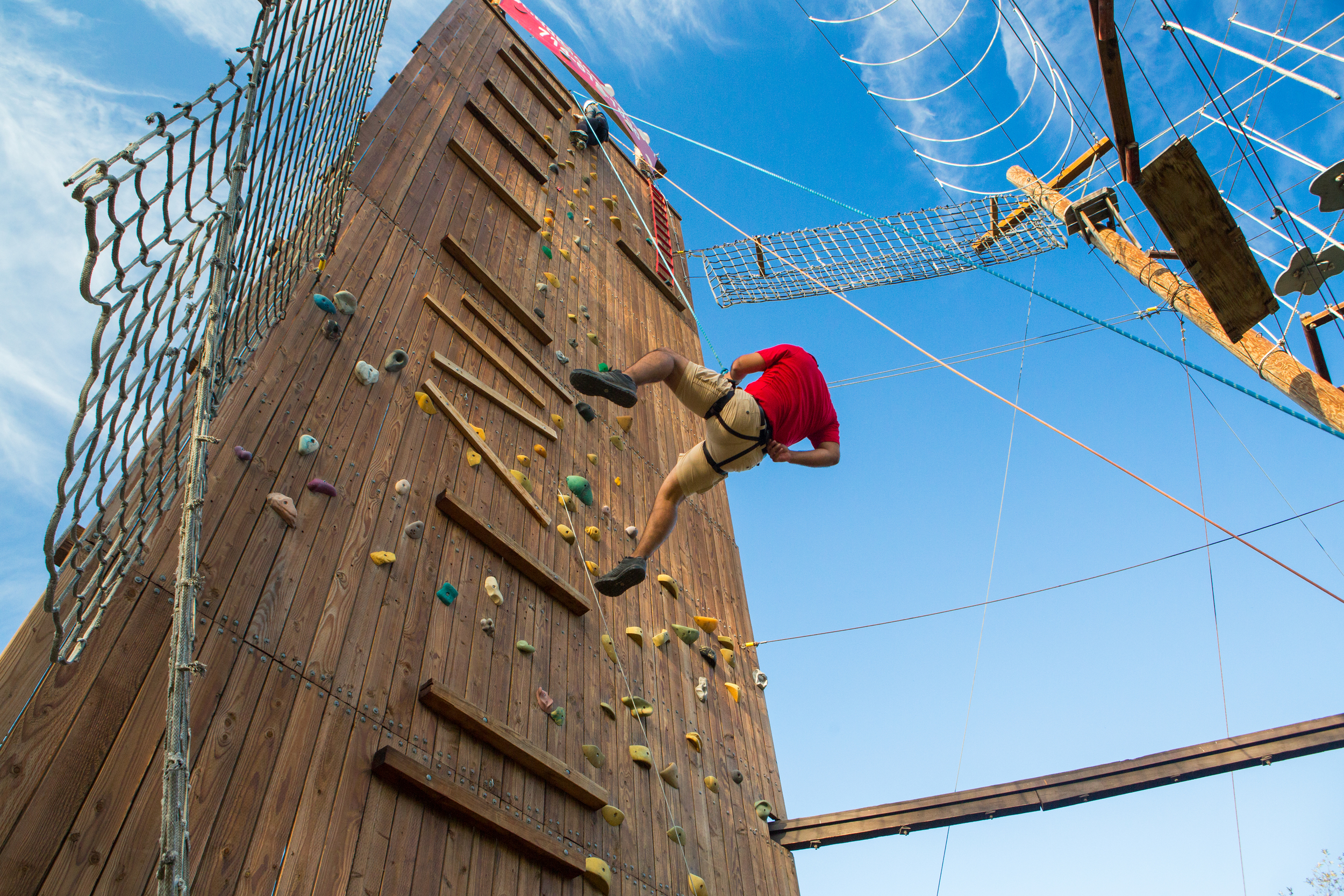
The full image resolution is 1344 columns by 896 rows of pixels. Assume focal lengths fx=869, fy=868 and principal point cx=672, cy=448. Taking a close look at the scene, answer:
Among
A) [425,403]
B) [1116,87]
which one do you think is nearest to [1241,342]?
[1116,87]

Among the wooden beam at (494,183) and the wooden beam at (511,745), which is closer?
the wooden beam at (511,745)

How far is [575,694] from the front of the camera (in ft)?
11.7

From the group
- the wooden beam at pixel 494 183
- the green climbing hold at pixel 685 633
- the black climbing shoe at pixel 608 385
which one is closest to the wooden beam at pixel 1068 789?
the green climbing hold at pixel 685 633

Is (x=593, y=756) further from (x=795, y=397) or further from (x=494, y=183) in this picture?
(x=494, y=183)

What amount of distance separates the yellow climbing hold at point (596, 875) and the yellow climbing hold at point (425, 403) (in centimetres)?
189

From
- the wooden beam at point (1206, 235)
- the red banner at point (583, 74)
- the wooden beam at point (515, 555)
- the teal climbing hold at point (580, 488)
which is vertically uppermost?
the red banner at point (583, 74)

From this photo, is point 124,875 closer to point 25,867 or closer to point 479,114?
point 25,867

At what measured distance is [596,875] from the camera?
9.87 feet

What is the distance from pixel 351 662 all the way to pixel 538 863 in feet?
2.99

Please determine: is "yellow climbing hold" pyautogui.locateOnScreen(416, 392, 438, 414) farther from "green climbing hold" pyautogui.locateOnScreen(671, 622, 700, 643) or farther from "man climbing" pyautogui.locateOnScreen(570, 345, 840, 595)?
"green climbing hold" pyautogui.locateOnScreen(671, 622, 700, 643)

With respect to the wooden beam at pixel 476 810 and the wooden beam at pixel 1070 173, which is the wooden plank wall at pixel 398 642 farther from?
the wooden beam at pixel 1070 173

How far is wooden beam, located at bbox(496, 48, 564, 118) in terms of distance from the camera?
7266mm

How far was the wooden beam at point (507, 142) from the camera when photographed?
599 cm

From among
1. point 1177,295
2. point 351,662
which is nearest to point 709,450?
point 351,662
